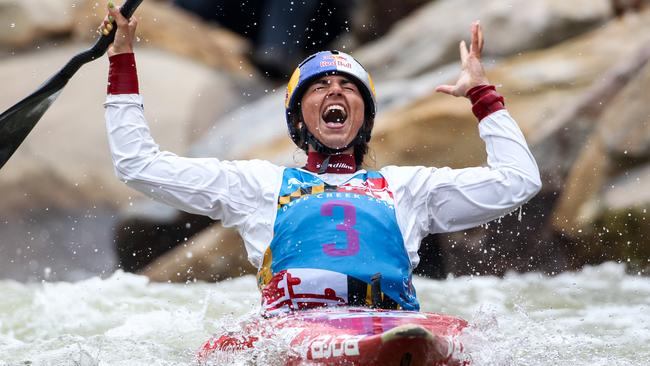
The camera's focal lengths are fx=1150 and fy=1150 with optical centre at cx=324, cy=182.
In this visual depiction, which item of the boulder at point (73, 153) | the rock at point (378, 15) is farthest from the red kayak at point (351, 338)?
the rock at point (378, 15)

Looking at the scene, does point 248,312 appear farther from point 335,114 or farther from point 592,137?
point 592,137

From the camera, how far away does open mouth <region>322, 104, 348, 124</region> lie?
4.86 metres

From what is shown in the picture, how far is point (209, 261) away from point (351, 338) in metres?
5.24

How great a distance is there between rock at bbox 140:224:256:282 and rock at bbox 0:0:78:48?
438cm

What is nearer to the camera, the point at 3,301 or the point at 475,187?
the point at 475,187

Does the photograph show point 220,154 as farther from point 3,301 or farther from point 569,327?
point 569,327

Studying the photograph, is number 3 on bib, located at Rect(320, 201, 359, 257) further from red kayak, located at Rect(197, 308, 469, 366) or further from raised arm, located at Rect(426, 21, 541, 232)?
raised arm, located at Rect(426, 21, 541, 232)

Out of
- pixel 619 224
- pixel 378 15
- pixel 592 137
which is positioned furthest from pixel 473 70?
pixel 378 15

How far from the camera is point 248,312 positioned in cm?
570

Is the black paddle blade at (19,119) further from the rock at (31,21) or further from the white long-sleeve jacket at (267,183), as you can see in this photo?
the rock at (31,21)

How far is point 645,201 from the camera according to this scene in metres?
8.05

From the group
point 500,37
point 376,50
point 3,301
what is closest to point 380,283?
point 3,301

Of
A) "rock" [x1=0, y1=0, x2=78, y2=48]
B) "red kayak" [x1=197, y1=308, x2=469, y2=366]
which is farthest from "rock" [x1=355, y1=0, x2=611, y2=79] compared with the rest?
"red kayak" [x1=197, y1=308, x2=469, y2=366]

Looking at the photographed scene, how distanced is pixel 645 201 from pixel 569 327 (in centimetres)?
211
